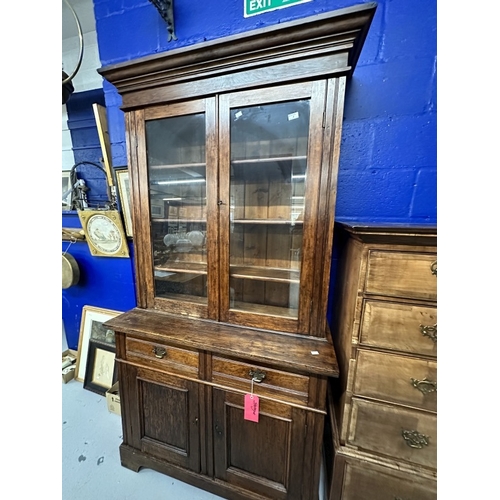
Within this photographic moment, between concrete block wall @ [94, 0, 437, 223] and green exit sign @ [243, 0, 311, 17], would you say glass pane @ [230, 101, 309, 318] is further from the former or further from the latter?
green exit sign @ [243, 0, 311, 17]

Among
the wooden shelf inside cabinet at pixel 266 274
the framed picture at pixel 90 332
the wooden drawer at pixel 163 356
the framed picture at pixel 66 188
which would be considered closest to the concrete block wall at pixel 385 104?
the wooden shelf inside cabinet at pixel 266 274

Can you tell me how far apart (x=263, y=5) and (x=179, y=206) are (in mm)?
1094

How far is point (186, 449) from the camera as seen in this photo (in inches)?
42.5

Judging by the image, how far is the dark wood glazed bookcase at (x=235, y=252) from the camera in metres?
0.80

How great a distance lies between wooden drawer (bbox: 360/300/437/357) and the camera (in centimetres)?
70

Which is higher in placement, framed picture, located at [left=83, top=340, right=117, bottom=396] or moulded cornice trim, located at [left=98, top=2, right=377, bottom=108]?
moulded cornice trim, located at [left=98, top=2, right=377, bottom=108]

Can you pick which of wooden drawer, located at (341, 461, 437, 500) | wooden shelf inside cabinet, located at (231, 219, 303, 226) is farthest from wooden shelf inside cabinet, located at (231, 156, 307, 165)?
wooden drawer, located at (341, 461, 437, 500)

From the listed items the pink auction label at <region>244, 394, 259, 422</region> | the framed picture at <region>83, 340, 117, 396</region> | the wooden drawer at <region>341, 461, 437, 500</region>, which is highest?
the pink auction label at <region>244, 394, 259, 422</region>

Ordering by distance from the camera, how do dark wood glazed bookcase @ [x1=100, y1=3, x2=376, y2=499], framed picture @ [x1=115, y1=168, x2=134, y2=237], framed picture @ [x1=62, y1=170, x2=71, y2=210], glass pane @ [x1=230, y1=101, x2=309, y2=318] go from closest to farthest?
dark wood glazed bookcase @ [x1=100, y1=3, x2=376, y2=499] → glass pane @ [x1=230, y1=101, x2=309, y2=318] → framed picture @ [x1=115, y1=168, x2=134, y2=237] → framed picture @ [x1=62, y1=170, x2=71, y2=210]

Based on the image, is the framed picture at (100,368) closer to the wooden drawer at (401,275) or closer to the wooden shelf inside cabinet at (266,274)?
the wooden shelf inside cabinet at (266,274)

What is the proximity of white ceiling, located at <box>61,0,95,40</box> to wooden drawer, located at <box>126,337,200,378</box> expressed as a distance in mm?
2184

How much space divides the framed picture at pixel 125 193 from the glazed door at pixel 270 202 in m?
0.88
